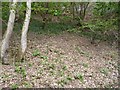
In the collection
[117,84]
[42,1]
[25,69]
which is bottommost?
[117,84]

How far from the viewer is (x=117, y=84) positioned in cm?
763

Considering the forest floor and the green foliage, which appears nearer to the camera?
the forest floor

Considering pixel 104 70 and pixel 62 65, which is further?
pixel 104 70

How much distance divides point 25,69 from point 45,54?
132 cm

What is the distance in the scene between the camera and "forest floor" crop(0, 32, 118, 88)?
6992 mm

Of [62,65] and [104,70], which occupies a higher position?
[62,65]

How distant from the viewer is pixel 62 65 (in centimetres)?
796

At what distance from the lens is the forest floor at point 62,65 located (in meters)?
6.99

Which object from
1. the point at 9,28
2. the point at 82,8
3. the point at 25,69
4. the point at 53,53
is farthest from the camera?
the point at 82,8

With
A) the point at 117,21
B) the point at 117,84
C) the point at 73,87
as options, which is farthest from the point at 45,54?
the point at 117,21

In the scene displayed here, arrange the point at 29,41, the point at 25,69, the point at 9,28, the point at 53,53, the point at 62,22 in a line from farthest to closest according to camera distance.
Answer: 1. the point at 62,22
2. the point at 29,41
3. the point at 53,53
4. the point at 9,28
5. the point at 25,69

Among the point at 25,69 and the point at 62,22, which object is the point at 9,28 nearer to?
the point at 25,69

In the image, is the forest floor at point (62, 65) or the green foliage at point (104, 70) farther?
the green foliage at point (104, 70)

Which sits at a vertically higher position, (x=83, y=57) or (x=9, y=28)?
(x=9, y=28)
